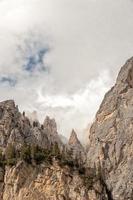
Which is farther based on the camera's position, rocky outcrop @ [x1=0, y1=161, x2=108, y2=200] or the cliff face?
the cliff face

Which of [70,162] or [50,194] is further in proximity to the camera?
[70,162]

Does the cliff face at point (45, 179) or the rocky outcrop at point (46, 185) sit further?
the cliff face at point (45, 179)

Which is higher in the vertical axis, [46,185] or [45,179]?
[45,179]

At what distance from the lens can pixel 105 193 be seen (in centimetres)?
15312

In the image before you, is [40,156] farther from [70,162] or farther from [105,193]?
[105,193]

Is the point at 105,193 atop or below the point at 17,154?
below

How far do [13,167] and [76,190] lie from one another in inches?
726

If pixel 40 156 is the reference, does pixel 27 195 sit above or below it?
below

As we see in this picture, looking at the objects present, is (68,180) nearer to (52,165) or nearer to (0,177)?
(52,165)

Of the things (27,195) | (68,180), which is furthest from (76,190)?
(27,195)

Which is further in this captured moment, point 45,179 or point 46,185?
point 45,179

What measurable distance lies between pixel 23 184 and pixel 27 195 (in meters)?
3.75

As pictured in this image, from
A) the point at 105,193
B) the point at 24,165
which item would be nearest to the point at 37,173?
the point at 24,165

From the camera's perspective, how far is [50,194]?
146125 millimetres
